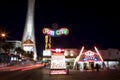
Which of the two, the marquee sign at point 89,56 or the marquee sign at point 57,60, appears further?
the marquee sign at point 89,56

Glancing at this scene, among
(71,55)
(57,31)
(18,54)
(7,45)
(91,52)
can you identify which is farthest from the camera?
(18,54)

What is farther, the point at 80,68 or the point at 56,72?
the point at 80,68

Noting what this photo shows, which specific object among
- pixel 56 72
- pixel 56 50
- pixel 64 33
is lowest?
pixel 56 72

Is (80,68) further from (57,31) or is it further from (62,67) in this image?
(62,67)

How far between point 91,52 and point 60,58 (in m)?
20.3

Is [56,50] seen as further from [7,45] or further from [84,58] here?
[7,45]

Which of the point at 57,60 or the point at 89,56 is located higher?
the point at 89,56

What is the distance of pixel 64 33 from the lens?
250 feet

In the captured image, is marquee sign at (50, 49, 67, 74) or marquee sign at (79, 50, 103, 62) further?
marquee sign at (79, 50, 103, 62)

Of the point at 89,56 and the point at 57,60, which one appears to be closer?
the point at 57,60

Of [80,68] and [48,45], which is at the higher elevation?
[48,45]

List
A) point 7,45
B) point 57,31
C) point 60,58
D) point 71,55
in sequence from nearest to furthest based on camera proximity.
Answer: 1. point 60,58
2. point 57,31
3. point 71,55
4. point 7,45

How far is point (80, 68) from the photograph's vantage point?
65062mm

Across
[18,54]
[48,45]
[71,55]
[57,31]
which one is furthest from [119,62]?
[18,54]
